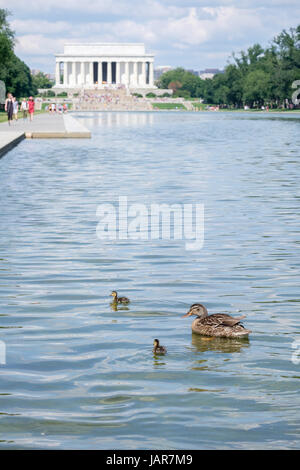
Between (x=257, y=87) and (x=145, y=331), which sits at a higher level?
(x=257, y=87)

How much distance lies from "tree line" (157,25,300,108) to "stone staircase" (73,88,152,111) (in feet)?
49.2

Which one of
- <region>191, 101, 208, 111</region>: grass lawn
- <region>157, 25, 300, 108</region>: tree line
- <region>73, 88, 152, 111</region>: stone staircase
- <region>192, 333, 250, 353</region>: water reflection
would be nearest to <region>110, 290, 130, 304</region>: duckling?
<region>192, 333, 250, 353</region>: water reflection

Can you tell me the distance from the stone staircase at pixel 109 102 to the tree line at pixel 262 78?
15.0 m

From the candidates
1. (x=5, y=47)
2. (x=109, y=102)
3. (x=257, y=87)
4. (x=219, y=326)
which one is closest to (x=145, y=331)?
(x=219, y=326)

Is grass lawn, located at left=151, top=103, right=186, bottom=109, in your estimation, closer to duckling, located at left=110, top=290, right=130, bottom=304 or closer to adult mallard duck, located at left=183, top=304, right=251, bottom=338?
duckling, located at left=110, top=290, right=130, bottom=304

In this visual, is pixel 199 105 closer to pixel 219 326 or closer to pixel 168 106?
pixel 168 106

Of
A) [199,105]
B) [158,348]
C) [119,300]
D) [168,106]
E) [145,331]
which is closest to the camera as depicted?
[158,348]

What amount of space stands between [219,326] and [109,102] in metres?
167

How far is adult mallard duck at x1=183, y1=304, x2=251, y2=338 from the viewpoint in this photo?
841 cm

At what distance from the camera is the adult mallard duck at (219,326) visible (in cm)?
841

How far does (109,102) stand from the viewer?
174 metres

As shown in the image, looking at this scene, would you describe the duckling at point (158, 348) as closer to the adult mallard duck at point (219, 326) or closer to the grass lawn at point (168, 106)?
the adult mallard duck at point (219, 326)

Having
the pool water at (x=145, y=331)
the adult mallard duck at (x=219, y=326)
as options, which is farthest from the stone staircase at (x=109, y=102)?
the adult mallard duck at (x=219, y=326)

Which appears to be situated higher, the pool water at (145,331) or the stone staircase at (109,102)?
the stone staircase at (109,102)
